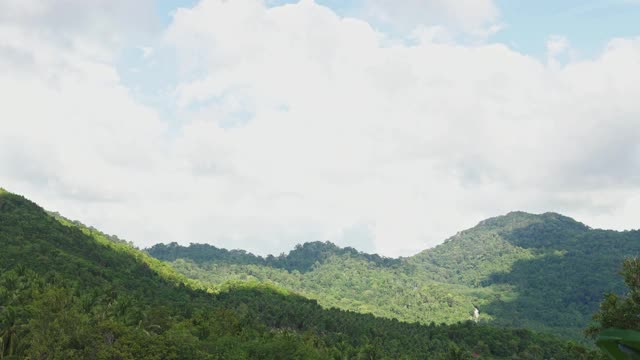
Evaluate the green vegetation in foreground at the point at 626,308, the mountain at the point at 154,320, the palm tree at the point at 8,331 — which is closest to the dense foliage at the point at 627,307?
the green vegetation in foreground at the point at 626,308

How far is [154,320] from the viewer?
87.9 m

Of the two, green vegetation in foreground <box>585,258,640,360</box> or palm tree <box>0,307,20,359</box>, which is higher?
green vegetation in foreground <box>585,258,640,360</box>

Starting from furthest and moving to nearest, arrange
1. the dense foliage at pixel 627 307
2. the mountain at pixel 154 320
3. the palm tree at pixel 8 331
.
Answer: the palm tree at pixel 8 331 < the mountain at pixel 154 320 < the dense foliage at pixel 627 307

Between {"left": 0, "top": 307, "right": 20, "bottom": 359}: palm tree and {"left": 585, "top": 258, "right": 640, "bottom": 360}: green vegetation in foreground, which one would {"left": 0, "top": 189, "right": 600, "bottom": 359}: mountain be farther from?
{"left": 585, "top": 258, "right": 640, "bottom": 360}: green vegetation in foreground

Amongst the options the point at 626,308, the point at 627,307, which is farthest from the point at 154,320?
the point at 627,307

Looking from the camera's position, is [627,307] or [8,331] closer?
[627,307]

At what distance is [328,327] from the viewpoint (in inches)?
5157

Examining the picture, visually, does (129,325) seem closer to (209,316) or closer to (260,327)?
(209,316)

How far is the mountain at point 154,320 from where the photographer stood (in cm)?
6588

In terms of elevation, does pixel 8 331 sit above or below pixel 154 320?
below

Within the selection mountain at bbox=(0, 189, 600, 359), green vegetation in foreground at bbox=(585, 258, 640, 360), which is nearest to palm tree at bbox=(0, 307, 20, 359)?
mountain at bbox=(0, 189, 600, 359)

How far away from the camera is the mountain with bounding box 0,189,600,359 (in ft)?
216

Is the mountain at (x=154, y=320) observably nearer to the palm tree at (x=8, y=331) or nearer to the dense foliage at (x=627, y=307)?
the palm tree at (x=8, y=331)

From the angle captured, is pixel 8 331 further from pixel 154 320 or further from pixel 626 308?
pixel 626 308
